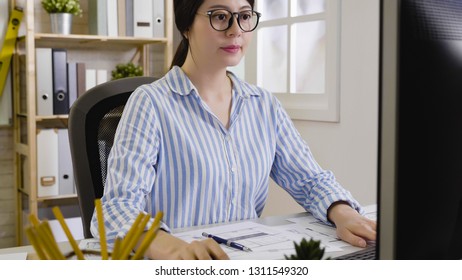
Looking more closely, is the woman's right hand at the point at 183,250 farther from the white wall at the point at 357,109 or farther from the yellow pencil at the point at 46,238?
the white wall at the point at 357,109

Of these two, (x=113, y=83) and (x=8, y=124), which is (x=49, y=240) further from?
(x=8, y=124)

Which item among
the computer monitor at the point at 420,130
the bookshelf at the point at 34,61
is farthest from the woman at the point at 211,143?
the bookshelf at the point at 34,61

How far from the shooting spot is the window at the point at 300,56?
2.84 m

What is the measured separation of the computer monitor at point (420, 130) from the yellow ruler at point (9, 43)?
288 cm

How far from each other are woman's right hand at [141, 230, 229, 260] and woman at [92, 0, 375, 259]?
0.23m

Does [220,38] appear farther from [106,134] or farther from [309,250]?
[309,250]

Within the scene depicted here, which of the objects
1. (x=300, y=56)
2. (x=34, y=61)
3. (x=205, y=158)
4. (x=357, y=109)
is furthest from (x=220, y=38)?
(x=34, y=61)

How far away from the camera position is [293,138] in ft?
5.15

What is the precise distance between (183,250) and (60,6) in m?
2.51

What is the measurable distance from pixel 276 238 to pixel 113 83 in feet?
2.15

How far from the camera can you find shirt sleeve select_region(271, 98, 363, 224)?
1330 mm

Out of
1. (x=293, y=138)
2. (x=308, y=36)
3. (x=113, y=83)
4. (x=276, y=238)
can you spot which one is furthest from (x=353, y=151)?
(x=276, y=238)

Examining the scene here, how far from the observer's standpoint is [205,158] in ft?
4.64

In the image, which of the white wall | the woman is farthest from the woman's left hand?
the white wall
